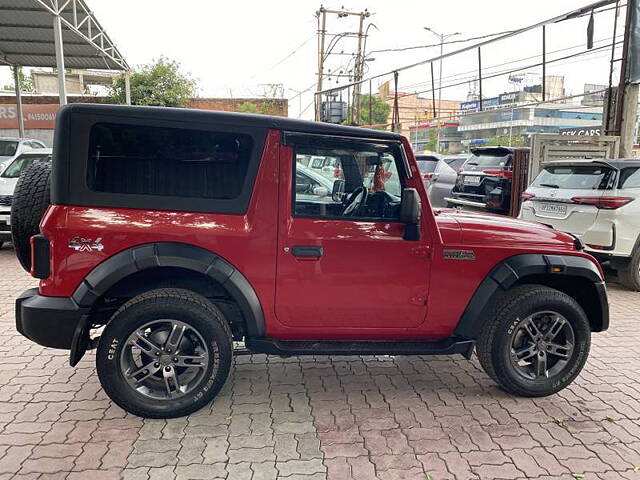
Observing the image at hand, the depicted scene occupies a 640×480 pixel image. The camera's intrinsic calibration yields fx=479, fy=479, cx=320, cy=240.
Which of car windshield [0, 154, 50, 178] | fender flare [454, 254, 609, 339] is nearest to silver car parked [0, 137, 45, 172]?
car windshield [0, 154, 50, 178]

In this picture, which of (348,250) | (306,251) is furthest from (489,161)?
(306,251)

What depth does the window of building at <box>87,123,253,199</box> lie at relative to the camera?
2.90 metres

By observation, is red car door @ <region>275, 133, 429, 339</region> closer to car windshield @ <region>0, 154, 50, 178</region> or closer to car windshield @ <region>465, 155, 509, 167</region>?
car windshield @ <region>0, 154, 50, 178</region>

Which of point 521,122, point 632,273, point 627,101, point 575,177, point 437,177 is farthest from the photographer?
point 521,122

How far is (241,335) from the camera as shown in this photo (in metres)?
3.38

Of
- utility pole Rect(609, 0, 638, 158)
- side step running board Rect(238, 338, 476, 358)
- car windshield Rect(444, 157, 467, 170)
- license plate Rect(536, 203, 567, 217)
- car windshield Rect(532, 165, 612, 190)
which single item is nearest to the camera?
side step running board Rect(238, 338, 476, 358)

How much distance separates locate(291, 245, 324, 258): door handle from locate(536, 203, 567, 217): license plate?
479cm

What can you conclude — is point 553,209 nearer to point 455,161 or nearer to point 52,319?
point 52,319

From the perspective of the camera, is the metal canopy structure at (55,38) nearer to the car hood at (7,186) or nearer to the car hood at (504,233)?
the car hood at (7,186)

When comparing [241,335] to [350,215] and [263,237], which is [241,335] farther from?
[350,215]

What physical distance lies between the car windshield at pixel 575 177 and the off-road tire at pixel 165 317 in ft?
17.8

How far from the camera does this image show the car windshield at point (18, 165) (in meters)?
8.39

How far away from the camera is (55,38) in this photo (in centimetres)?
1068

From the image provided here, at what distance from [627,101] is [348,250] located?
7.64 metres
